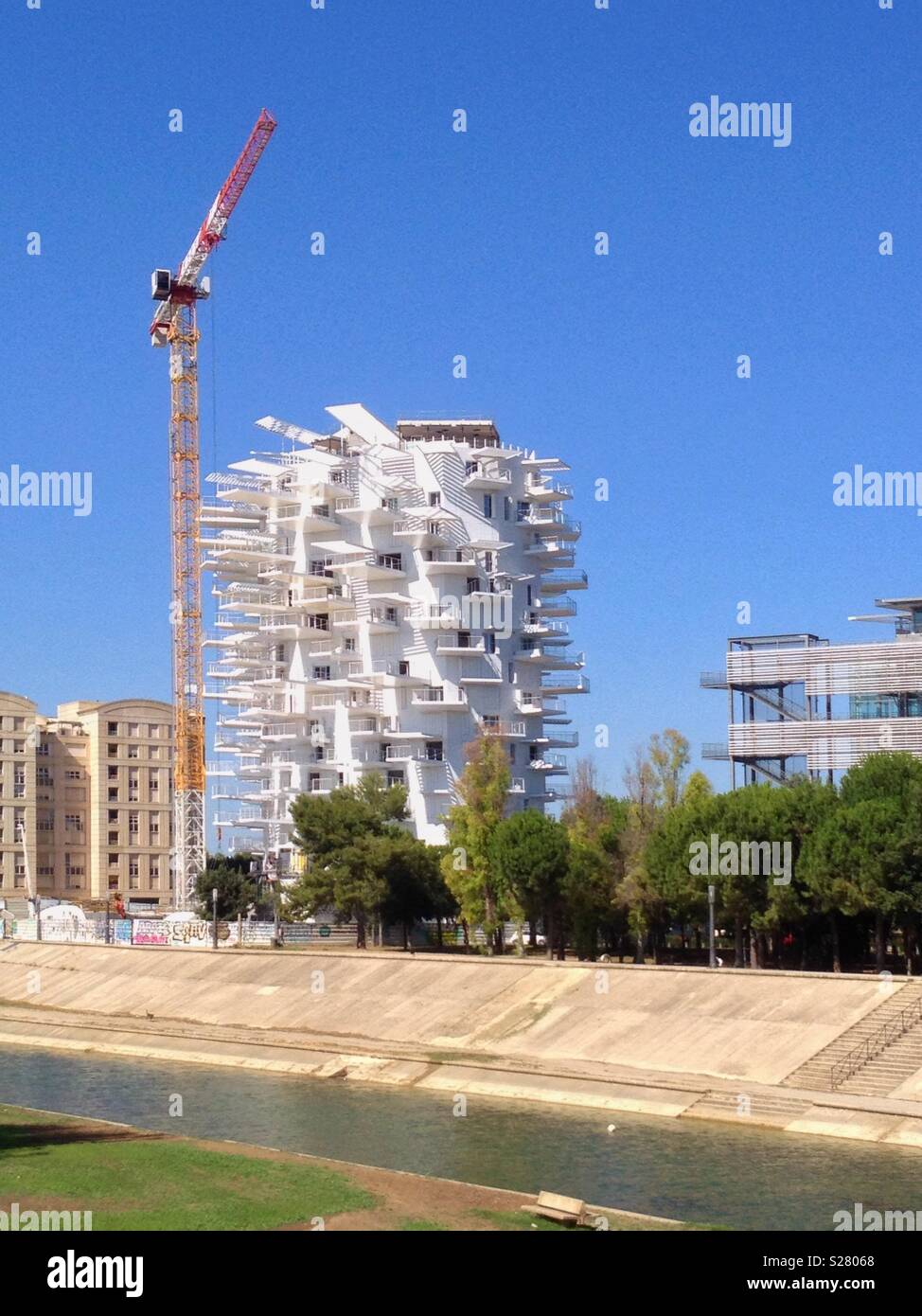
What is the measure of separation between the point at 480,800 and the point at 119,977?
20.9 metres

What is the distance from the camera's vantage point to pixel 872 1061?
4728 cm

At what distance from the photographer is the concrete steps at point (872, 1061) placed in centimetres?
4569

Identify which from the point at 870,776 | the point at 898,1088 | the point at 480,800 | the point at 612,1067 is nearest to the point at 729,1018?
the point at 612,1067

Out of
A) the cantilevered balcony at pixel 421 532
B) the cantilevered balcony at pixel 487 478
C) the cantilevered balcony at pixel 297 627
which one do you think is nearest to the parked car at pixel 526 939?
the cantilevered balcony at pixel 297 627

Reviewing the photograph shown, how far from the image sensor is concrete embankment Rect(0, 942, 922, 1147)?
154 ft

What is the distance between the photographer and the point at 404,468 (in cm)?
10638

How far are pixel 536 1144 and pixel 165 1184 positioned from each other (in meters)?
12.1

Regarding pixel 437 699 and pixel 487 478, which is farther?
pixel 487 478

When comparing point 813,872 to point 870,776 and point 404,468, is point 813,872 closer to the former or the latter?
point 870,776

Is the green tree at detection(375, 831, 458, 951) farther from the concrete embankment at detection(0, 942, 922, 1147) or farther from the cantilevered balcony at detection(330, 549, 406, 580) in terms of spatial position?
the cantilevered balcony at detection(330, 549, 406, 580)

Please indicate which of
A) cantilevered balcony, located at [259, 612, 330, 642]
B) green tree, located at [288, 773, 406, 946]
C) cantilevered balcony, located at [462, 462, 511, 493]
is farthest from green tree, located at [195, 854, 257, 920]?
cantilevered balcony, located at [462, 462, 511, 493]

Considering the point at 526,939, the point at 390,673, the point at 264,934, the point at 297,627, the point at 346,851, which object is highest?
the point at 297,627

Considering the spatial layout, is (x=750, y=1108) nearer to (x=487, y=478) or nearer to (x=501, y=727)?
(x=501, y=727)

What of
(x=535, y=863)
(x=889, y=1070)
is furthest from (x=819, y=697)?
(x=889, y=1070)
